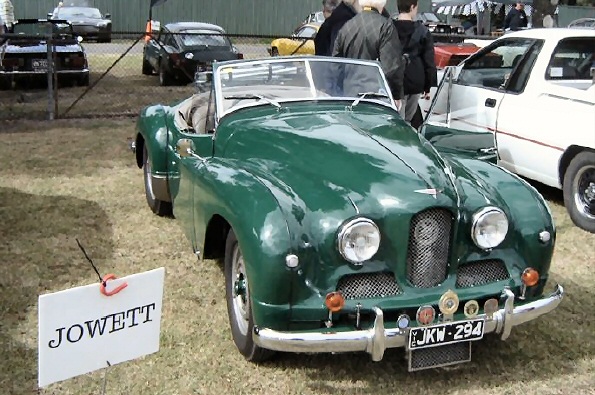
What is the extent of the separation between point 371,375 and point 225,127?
198 cm

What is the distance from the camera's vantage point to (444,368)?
13.2ft

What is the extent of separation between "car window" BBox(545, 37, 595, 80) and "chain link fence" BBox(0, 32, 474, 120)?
18.9 feet

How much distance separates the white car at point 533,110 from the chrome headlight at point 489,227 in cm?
182

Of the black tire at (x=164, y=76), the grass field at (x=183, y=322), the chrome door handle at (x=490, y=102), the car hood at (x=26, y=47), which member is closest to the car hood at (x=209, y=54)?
the black tire at (x=164, y=76)

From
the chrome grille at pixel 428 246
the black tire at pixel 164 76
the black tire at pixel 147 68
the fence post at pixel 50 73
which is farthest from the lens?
the black tire at pixel 147 68

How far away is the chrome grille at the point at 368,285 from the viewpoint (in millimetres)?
3631

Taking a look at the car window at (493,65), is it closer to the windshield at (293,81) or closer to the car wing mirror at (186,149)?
the windshield at (293,81)

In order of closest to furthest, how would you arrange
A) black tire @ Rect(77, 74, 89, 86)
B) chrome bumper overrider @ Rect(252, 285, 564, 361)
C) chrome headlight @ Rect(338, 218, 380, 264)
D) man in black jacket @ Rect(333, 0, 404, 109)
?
chrome bumper overrider @ Rect(252, 285, 564, 361)
chrome headlight @ Rect(338, 218, 380, 264)
man in black jacket @ Rect(333, 0, 404, 109)
black tire @ Rect(77, 74, 89, 86)

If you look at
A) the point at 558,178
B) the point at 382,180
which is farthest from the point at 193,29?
the point at 382,180

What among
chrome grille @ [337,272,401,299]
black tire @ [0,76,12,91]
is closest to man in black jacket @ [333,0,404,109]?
chrome grille @ [337,272,401,299]

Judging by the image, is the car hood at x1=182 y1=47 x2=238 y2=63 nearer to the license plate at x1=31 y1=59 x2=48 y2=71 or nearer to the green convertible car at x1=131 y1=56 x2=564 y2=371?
the license plate at x1=31 y1=59 x2=48 y2=71

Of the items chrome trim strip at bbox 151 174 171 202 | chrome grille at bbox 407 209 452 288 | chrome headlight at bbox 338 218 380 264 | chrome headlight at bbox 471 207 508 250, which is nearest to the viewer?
chrome headlight at bbox 338 218 380 264

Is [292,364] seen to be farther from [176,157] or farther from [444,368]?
[176,157]

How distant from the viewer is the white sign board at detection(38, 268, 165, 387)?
2.75 m
